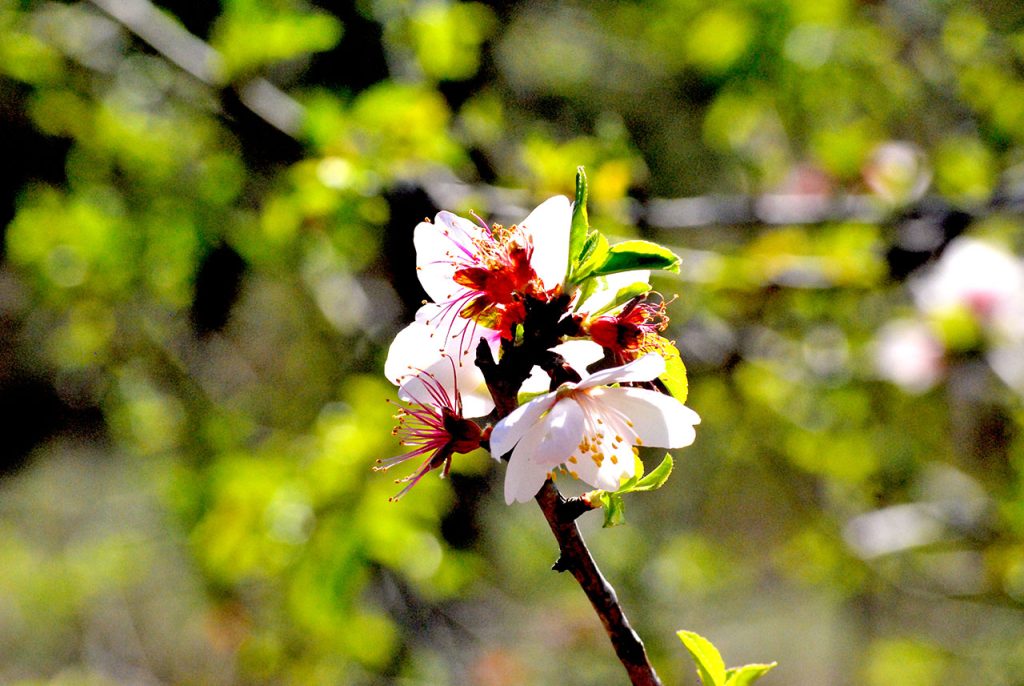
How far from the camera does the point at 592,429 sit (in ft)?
1.86

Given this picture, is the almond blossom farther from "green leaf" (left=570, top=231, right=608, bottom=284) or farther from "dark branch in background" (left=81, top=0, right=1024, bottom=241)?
"dark branch in background" (left=81, top=0, right=1024, bottom=241)

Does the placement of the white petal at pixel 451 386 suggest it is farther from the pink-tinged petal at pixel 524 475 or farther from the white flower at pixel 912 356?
the white flower at pixel 912 356

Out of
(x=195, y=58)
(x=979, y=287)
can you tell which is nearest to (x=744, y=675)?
(x=195, y=58)

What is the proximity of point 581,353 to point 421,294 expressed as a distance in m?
1.26

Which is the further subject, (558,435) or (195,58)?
(195,58)

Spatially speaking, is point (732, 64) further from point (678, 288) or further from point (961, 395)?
point (961, 395)

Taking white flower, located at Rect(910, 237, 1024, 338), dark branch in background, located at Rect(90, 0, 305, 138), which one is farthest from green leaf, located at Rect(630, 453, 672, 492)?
white flower, located at Rect(910, 237, 1024, 338)

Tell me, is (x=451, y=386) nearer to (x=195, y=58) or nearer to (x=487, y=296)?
(x=487, y=296)

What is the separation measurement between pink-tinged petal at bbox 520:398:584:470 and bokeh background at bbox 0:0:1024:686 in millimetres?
790

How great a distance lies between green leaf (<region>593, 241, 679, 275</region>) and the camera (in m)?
0.52

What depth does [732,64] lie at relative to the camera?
1899 millimetres

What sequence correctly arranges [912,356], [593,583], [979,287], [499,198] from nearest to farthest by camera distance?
1. [593,583]
2. [499,198]
3. [979,287]
4. [912,356]

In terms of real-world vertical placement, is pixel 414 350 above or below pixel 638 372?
below

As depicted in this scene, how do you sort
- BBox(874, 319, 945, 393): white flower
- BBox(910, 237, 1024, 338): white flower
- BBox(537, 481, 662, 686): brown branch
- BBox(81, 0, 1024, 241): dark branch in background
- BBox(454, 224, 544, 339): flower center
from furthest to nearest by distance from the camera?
BBox(874, 319, 945, 393): white flower
BBox(910, 237, 1024, 338): white flower
BBox(81, 0, 1024, 241): dark branch in background
BBox(454, 224, 544, 339): flower center
BBox(537, 481, 662, 686): brown branch
